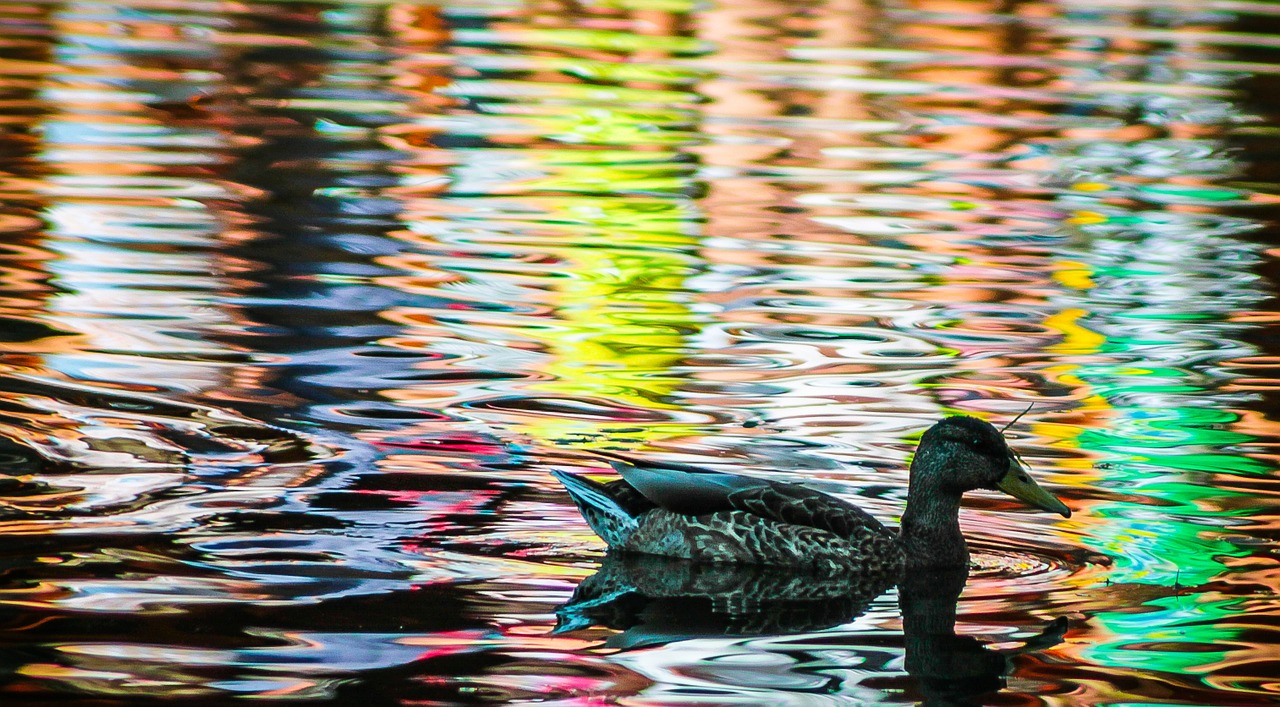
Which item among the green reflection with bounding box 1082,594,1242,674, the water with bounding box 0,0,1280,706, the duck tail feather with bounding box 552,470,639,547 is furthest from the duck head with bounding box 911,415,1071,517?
the duck tail feather with bounding box 552,470,639,547

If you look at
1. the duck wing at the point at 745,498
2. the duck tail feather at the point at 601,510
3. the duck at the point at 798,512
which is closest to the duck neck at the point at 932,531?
the duck at the point at 798,512

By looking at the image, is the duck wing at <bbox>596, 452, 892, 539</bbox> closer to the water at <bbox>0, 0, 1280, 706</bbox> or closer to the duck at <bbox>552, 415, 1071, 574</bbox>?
the duck at <bbox>552, 415, 1071, 574</bbox>

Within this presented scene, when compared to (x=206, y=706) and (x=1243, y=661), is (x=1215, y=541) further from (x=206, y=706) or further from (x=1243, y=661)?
(x=206, y=706)

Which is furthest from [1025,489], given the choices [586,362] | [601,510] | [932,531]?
[586,362]

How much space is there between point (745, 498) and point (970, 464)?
34.3 inches

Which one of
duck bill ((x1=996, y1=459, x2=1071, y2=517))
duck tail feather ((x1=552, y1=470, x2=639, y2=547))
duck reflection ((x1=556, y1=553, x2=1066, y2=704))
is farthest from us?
duck bill ((x1=996, y1=459, x2=1071, y2=517))

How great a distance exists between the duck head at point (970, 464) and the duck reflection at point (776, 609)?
14.2 inches

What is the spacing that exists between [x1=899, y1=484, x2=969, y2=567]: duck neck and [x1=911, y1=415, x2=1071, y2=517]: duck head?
48 millimetres

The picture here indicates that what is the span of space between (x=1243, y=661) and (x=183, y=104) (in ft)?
46.6

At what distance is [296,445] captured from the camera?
339 inches

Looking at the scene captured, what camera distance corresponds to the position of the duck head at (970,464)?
25.2ft

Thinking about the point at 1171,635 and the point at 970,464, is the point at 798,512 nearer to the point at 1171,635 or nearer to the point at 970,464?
the point at 970,464

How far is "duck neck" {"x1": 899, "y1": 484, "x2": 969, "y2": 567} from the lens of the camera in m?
7.53

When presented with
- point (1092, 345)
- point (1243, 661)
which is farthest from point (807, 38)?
point (1243, 661)
